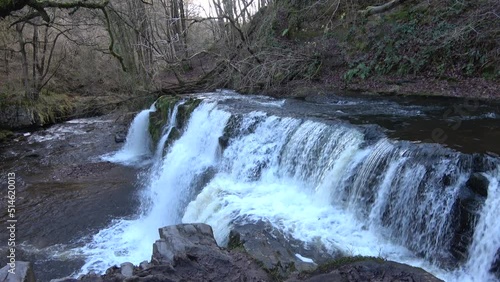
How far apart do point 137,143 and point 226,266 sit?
10652 mm

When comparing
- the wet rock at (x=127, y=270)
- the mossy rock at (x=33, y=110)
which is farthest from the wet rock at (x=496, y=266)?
the mossy rock at (x=33, y=110)

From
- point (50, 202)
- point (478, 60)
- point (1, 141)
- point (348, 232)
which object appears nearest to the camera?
point (348, 232)

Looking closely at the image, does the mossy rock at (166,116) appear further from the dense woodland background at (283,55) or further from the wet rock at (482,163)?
the wet rock at (482,163)

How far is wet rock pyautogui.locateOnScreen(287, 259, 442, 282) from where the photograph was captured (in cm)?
295

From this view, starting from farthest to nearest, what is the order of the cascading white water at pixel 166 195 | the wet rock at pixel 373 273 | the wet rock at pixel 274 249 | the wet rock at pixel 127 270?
the cascading white water at pixel 166 195
the wet rock at pixel 274 249
the wet rock at pixel 127 270
the wet rock at pixel 373 273

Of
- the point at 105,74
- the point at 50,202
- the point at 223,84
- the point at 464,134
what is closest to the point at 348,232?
the point at 464,134

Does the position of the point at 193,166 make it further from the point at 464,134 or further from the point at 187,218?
the point at 464,134

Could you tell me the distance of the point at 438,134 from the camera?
22.8ft

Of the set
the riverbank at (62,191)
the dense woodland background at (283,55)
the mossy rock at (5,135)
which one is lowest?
the riverbank at (62,191)

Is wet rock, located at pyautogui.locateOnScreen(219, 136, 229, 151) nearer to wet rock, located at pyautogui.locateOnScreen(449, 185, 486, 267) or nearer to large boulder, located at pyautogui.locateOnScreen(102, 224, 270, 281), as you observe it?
large boulder, located at pyautogui.locateOnScreen(102, 224, 270, 281)

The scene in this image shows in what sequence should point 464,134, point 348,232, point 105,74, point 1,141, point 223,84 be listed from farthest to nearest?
point 105,74 → point 223,84 → point 1,141 → point 464,134 → point 348,232

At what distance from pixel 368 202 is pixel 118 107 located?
42.8 ft

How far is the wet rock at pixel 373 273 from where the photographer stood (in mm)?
2951

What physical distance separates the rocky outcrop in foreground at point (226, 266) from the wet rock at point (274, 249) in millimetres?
15
